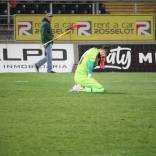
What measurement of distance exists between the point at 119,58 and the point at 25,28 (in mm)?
4576

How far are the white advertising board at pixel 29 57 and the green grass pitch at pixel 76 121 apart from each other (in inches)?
261

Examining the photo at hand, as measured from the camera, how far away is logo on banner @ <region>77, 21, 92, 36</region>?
27962 millimetres

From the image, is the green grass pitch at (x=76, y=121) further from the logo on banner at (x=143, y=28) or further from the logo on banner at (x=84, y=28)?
the logo on banner at (x=143, y=28)

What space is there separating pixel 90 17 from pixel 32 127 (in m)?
Answer: 17.7

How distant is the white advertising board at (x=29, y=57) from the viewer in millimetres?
25250

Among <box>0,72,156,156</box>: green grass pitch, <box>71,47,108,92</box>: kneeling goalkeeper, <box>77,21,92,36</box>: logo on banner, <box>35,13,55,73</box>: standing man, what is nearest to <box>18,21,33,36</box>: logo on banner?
<box>77,21,92,36</box>: logo on banner

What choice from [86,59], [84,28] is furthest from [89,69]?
[84,28]

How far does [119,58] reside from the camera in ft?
83.3

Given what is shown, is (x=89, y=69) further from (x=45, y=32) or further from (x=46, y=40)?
(x=45, y=32)

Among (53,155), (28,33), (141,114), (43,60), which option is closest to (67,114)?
(141,114)

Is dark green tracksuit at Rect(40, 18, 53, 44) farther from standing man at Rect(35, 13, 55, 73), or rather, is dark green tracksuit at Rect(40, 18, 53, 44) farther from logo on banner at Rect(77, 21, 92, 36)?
logo on banner at Rect(77, 21, 92, 36)

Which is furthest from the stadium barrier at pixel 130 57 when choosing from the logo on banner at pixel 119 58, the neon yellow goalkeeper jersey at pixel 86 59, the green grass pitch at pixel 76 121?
the neon yellow goalkeeper jersey at pixel 86 59

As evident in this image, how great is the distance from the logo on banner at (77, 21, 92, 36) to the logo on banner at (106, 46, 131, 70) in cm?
290

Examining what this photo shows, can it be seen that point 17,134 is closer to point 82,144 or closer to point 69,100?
point 82,144
